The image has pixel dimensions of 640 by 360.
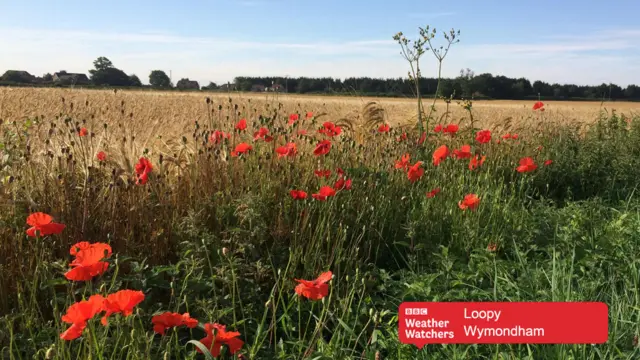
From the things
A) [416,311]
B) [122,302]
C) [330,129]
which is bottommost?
[416,311]

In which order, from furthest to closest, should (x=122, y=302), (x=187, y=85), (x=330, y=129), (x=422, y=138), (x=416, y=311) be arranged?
(x=187, y=85)
(x=422, y=138)
(x=330, y=129)
(x=416, y=311)
(x=122, y=302)

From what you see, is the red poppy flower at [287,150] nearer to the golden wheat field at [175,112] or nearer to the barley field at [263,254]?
the barley field at [263,254]

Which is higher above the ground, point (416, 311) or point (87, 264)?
point (87, 264)

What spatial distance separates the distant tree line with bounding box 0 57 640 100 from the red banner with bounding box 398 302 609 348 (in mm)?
2376

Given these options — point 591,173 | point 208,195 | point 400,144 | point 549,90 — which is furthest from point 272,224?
point 549,90

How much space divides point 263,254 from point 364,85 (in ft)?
46.7

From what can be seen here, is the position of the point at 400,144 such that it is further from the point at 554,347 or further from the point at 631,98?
the point at 631,98

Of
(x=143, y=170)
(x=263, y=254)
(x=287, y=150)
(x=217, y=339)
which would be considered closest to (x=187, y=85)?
(x=287, y=150)

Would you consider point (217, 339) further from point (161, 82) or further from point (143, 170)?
point (161, 82)

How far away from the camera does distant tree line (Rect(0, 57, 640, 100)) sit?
15.9 ft

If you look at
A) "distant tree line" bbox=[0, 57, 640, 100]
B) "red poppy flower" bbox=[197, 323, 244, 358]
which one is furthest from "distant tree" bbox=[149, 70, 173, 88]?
"red poppy flower" bbox=[197, 323, 244, 358]

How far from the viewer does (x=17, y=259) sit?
1910 millimetres

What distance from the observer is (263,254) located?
2.31m

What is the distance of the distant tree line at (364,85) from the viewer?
4.85m
